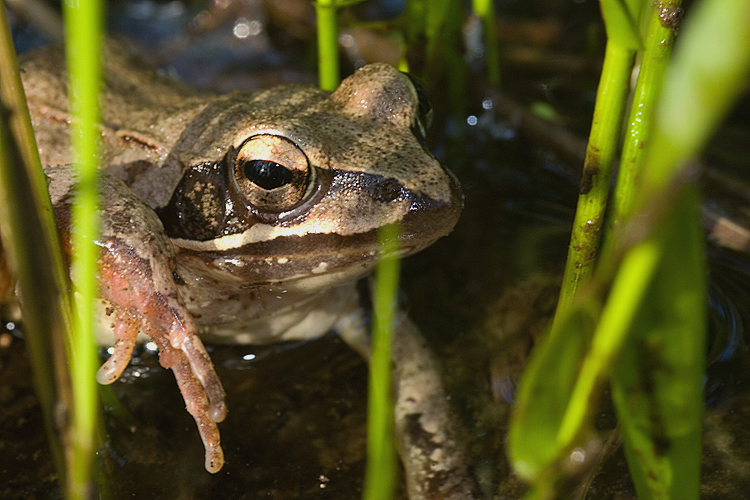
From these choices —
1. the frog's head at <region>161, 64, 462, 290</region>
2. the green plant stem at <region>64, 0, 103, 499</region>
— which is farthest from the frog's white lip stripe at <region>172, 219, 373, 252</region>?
the green plant stem at <region>64, 0, 103, 499</region>

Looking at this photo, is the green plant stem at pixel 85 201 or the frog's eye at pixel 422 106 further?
the frog's eye at pixel 422 106

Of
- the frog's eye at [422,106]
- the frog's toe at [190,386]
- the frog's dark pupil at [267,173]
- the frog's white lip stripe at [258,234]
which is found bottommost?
the frog's toe at [190,386]

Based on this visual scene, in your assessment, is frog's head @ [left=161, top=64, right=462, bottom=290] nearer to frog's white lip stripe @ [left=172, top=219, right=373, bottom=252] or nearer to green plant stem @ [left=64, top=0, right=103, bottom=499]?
frog's white lip stripe @ [left=172, top=219, right=373, bottom=252]

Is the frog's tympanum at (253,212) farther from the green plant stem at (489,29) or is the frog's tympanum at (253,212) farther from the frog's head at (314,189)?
the green plant stem at (489,29)

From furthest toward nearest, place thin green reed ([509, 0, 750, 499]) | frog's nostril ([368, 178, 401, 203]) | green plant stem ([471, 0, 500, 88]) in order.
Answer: green plant stem ([471, 0, 500, 88]) → frog's nostril ([368, 178, 401, 203]) → thin green reed ([509, 0, 750, 499])

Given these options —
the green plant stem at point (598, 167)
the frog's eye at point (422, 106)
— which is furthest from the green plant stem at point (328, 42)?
the green plant stem at point (598, 167)

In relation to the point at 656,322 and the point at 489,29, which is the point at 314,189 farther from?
the point at 489,29

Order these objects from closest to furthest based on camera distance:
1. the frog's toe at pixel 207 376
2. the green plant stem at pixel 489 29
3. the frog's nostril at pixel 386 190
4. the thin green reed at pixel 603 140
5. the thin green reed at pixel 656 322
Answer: the thin green reed at pixel 656 322, the thin green reed at pixel 603 140, the frog's toe at pixel 207 376, the frog's nostril at pixel 386 190, the green plant stem at pixel 489 29
